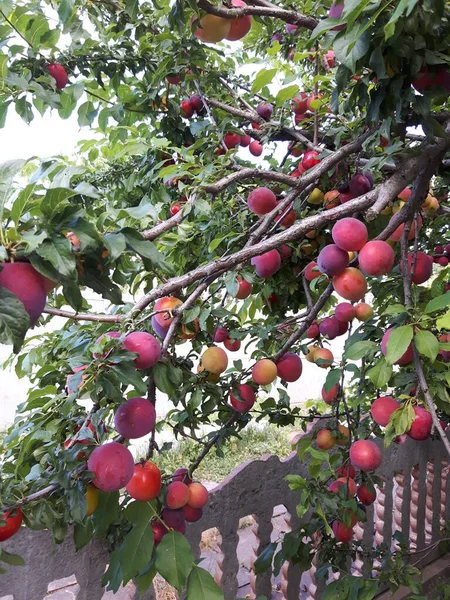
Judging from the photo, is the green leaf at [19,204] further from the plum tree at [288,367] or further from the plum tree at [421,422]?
the plum tree at [288,367]

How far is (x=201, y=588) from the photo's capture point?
828mm

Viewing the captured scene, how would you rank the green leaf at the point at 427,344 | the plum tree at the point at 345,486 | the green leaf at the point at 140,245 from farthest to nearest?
1. the plum tree at the point at 345,486
2. the green leaf at the point at 427,344
3. the green leaf at the point at 140,245

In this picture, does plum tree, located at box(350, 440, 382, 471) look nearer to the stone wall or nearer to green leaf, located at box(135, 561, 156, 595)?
the stone wall

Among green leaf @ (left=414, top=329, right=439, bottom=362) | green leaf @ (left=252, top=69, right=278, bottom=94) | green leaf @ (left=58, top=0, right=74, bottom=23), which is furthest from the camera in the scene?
green leaf @ (left=252, top=69, right=278, bottom=94)

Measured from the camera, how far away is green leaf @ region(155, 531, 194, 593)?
80cm

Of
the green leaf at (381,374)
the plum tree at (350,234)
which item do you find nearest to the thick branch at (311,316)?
the plum tree at (350,234)

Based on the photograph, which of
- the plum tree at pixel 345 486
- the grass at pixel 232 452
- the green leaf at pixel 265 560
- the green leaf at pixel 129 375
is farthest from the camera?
the grass at pixel 232 452

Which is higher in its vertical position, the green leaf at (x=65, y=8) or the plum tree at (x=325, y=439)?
the green leaf at (x=65, y=8)

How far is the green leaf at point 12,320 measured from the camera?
437 mm

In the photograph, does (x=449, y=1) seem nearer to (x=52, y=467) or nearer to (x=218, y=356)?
(x=218, y=356)

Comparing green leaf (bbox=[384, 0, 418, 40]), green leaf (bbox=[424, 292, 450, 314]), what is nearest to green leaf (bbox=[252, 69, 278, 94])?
green leaf (bbox=[384, 0, 418, 40])

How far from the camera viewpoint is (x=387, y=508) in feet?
6.92

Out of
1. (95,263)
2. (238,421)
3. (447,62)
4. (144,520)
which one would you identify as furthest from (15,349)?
(238,421)

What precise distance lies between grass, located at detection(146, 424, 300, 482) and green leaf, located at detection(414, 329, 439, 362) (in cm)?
258
